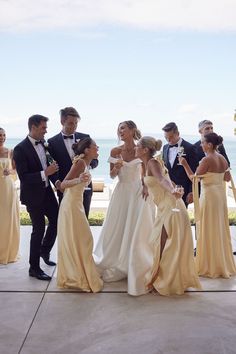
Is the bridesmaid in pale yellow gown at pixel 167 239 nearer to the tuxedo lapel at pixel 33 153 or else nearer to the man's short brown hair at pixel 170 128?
the man's short brown hair at pixel 170 128

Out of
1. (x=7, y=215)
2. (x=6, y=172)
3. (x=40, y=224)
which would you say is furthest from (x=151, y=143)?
(x=7, y=215)

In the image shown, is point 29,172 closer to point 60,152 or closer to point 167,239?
point 60,152

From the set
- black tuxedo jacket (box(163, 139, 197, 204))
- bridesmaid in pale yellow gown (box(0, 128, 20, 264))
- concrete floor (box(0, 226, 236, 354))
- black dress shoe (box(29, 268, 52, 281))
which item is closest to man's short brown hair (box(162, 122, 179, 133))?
black tuxedo jacket (box(163, 139, 197, 204))

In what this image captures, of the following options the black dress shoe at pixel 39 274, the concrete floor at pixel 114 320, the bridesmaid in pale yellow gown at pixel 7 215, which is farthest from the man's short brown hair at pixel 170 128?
the black dress shoe at pixel 39 274

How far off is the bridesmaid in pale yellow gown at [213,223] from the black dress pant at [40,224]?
173 cm

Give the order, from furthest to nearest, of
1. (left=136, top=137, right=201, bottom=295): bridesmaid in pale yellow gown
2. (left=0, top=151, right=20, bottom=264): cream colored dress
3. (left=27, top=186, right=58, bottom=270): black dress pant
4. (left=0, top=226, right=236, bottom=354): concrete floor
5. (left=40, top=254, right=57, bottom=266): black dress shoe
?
1. (left=0, top=151, right=20, bottom=264): cream colored dress
2. (left=40, top=254, right=57, bottom=266): black dress shoe
3. (left=27, top=186, right=58, bottom=270): black dress pant
4. (left=136, top=137, right=201, bottom=295): bridesmaid in pale yellow gown
5. (left=0, top=226, right=236, bottom=354): concrete floor

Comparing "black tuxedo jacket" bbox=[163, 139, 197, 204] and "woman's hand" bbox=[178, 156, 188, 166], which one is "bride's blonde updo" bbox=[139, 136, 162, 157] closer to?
Result: "woman's hand" bbox=[178, 156, 188, 166]

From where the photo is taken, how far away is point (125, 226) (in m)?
5.23

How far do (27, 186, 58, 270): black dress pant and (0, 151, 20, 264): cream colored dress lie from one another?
58 centimetres

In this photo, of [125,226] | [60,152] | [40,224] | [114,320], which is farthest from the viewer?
[60,152]

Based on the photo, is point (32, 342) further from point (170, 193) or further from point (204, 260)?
point (204, 260)

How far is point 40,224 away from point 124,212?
1.00 m

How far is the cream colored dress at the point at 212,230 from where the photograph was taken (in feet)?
17.3

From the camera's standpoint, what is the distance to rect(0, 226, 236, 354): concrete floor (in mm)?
3461
